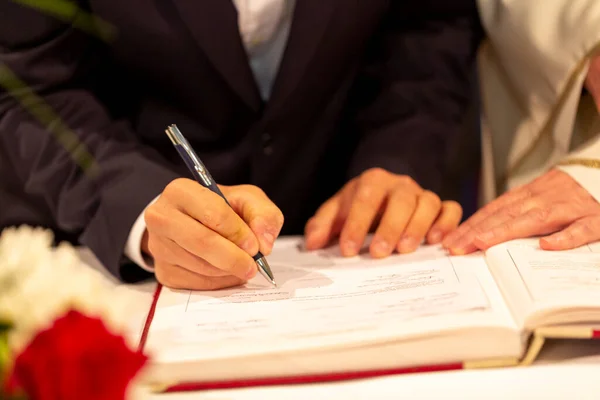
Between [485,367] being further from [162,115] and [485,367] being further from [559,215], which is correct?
[162,115]

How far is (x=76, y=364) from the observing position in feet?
0.75

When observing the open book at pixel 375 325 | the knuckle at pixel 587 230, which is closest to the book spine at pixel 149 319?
the open book at pixel 375 325

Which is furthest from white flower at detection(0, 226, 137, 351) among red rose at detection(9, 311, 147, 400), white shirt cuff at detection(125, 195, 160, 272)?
white shirt cuff at detection(125, 195, 160, 272)

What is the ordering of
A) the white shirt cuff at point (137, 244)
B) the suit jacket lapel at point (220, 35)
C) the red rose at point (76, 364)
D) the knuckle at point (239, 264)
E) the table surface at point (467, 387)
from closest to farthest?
1. the red rose at point (76, 364)
2. the table surface at point (467, 387)
3. the knuckle at point (239, 264)
4. the white shirt cuff at point (137, 244)
5. the suit jacket lapel at point (220, 35)

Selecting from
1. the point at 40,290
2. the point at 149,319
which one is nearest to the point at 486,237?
the point at 149,319

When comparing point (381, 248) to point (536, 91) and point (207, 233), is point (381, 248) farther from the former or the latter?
point (536, 91)

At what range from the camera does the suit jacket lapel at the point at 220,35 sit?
80 cm

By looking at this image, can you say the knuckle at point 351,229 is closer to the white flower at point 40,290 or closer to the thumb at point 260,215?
the thumb at point 260,215

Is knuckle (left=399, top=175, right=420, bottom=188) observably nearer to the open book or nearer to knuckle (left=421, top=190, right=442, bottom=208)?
knuckle (left=421, top=190, right=442, bottom=208)

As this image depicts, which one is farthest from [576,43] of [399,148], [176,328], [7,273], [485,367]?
[7,273]

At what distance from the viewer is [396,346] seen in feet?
1.68

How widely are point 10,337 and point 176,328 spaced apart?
0.27 metres

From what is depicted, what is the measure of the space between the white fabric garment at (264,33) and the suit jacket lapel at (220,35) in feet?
0.12

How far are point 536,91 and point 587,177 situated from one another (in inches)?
10.1
